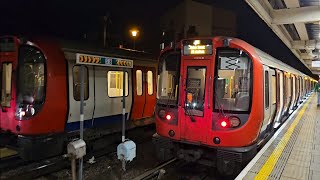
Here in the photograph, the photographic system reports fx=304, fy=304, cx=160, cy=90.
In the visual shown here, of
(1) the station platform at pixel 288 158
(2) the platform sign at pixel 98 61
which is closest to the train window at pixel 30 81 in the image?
(2) the platform sign at pixel 98 61

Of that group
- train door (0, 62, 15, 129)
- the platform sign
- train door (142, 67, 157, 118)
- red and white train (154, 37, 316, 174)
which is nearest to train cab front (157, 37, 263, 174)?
red and white train (154, 37, 316, 174)

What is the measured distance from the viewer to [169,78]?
6.48 m

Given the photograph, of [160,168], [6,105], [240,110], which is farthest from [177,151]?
[6,105]

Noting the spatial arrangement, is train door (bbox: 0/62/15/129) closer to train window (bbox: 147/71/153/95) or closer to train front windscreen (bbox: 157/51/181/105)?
train front windscreen (bbox: 157/51/181/105)

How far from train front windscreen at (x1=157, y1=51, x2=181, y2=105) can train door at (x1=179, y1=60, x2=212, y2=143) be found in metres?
0.21

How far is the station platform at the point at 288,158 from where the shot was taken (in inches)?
197

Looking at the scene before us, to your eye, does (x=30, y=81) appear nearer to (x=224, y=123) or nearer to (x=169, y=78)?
(x=169, y=78)

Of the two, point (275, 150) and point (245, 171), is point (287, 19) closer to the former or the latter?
point (275, 150)

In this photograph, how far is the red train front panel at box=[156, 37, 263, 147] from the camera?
5684mm

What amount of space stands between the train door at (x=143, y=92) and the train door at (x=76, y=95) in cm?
192

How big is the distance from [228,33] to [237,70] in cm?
2896

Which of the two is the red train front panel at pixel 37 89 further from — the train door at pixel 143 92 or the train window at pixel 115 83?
the train door at pixel 143 92

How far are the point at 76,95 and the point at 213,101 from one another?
3485mm

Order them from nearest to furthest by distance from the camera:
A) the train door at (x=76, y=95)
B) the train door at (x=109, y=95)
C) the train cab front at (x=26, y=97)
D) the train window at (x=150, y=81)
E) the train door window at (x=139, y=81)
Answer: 1. the train cab front at (x=26, y=97)
2. the train door at (x=76, y=95)
3. the train door at (x=109, y=95)
4. the train door window at (x=139, y=81)
5. the train window at (x=150, y=81)
